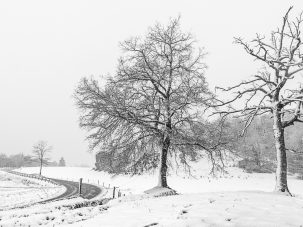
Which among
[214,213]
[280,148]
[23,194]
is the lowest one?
[23,194]

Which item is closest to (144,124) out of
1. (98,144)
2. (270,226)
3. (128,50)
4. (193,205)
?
(98,144)

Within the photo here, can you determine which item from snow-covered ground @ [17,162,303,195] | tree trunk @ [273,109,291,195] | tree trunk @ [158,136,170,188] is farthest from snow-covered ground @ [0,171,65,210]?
tree trunk @ [273,109,291,195]


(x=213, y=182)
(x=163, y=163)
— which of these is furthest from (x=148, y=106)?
(x=213, y=182)

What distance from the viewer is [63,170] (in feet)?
318

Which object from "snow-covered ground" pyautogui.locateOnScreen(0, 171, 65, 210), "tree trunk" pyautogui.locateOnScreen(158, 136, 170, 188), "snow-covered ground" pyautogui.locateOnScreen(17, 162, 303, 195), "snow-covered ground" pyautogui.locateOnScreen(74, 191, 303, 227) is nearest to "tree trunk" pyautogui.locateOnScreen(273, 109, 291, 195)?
"snow-covered ground" pyautogui.locateOnScreen(74, 191, 303, 227)

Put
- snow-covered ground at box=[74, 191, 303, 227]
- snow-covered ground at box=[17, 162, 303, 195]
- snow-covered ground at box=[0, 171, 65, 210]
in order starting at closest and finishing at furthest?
snow-covered ground at box=[74, 191, 303, 227] < snow-covered ground at box=[0, 171, 65, 210] < snow-covered ground at box=[17, 162, 303, 195]

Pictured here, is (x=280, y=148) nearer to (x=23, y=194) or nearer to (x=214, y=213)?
(x=214, y=213)

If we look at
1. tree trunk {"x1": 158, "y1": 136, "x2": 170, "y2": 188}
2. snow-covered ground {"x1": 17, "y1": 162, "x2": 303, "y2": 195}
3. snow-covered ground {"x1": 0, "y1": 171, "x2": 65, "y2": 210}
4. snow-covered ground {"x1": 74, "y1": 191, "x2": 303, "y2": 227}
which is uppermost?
tree trunk {"x1": 158, "y1": 136, "x2": 170, "y2": 188}

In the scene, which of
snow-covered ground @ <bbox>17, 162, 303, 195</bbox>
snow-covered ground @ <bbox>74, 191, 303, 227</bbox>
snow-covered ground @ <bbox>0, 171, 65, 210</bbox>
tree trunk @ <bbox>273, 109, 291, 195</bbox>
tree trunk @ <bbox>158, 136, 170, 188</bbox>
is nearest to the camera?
snow-covered ground @ <bbox>74, 191, 303, 227</bbox>

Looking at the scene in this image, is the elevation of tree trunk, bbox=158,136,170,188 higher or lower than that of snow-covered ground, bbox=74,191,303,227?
higher

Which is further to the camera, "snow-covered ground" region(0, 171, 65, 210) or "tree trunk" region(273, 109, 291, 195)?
"snow-covered ground" region(0, 171, 65, 210)

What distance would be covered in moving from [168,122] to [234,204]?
303 inches

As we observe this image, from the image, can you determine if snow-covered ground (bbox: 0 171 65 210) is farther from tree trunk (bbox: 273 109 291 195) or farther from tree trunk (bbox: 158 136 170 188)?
tree trunk (bbox: 273 109 291 195)

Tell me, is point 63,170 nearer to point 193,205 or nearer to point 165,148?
point 165,148
